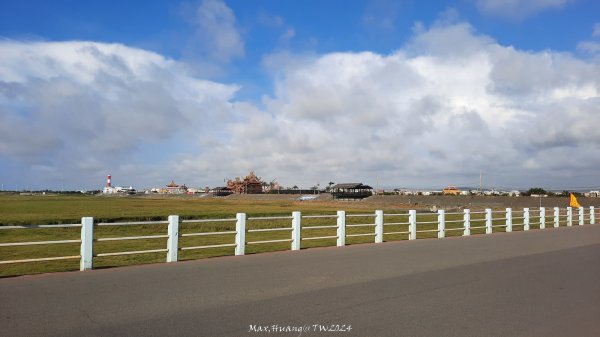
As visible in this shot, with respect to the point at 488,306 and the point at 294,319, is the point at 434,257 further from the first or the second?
the point at 294,319

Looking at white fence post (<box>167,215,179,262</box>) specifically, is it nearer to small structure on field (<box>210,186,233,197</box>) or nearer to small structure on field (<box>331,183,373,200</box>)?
small structure on field (<box>331,183,373,200</box>)

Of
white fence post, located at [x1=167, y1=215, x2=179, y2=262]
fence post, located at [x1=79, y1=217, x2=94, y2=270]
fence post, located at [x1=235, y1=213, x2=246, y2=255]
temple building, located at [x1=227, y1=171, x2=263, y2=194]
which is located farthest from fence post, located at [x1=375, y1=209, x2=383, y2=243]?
temple building, located at [x1=227, y1=171, x2=263, y2=194]

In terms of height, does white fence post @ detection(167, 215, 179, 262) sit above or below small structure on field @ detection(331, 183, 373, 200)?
below

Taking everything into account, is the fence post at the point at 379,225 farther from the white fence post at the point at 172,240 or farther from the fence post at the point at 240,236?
the white fence post at the point at 172,240

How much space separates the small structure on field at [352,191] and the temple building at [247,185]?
157ft

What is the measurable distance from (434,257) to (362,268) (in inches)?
121

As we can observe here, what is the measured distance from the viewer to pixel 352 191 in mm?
98312

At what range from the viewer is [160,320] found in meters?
6.43

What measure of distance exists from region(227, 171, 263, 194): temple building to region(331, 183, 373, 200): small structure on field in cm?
4794

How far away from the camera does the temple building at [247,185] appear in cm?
Result: 14430

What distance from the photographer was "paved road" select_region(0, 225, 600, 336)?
20.4 feet

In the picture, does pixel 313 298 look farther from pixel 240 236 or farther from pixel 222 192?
pixel 222 192

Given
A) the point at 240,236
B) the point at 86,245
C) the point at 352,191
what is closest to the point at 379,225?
the point at 240,236

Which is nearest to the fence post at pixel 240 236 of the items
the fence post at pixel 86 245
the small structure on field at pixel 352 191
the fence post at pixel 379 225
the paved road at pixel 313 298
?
the paved road at pixel 313 298
